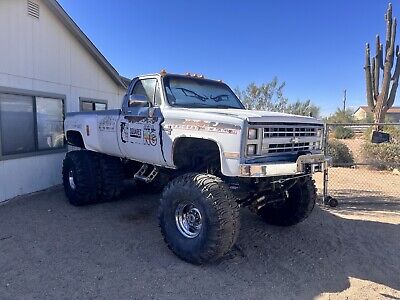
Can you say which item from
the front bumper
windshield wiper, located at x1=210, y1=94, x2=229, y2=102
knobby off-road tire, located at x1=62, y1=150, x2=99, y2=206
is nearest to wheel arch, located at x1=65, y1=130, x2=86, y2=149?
knobby off-road tire, located at x1=62, y1=150, x2=99, y2=206

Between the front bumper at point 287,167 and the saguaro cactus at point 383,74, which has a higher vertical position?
the saguaro cactus at point 383,74

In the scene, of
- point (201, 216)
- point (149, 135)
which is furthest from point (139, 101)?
point (201, 216)

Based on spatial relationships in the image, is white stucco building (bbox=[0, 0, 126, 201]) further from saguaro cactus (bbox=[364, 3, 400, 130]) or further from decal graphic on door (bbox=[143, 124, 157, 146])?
saguaro cactus (bbox=[364, 3, 400, 130])

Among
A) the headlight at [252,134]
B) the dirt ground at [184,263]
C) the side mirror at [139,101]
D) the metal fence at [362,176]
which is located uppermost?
the side mirror at [139,101]

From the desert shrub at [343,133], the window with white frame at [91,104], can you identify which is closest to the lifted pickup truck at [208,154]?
the window with white frame at [91,104]

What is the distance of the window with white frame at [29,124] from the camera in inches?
268

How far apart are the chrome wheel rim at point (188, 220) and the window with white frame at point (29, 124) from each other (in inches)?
178

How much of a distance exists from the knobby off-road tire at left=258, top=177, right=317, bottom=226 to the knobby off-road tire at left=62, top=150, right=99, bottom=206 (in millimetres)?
3490

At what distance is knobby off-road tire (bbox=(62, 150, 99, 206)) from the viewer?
6.50 metres

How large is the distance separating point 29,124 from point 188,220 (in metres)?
A: 5.12

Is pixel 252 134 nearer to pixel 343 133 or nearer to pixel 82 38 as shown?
pixel 82 38

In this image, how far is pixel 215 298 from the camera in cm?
335

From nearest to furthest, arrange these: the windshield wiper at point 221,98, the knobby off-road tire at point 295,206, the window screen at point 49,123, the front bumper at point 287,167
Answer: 1. the front bumper at point 287,167
2. the knobby off-road tire at point 295,206
3. the windshield wiper at point 221,98
4. the window screen at point 49,123

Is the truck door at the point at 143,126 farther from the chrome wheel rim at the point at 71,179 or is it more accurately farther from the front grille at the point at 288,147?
the chrome wheel rim at the point at 71,179
